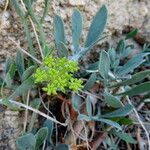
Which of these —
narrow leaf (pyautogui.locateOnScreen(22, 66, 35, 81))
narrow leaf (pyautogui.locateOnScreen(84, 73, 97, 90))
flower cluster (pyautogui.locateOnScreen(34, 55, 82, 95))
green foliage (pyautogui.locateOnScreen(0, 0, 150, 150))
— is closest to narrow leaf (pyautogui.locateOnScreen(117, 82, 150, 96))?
green foliage (pyautogui.locateOnScreen(0, 0, 150, 150))

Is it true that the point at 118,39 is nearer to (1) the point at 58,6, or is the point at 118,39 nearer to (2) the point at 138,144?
(1) the point at 58,6

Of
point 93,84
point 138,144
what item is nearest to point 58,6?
point 93,84

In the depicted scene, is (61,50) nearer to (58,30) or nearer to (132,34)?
(58,30)

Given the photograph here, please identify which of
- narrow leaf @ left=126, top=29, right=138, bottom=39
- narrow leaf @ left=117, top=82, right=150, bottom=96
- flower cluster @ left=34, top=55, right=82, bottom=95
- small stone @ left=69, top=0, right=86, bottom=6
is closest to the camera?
flower cluster @ left=34, top=55, right=82, bottom=95

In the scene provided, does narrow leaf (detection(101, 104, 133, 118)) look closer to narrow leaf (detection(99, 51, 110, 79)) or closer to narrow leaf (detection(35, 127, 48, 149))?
narrow leaf (detection(99, 51, 110, 79))

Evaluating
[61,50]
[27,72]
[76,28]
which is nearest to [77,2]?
[76,28]

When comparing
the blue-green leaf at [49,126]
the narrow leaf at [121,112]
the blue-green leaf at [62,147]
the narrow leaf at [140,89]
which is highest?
the narrow leaf at [140,89]

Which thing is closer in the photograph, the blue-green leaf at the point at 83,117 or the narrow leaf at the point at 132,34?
the blue-green leaf at the point at 83,117

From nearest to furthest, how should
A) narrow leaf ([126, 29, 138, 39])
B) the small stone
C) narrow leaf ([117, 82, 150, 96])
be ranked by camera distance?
narrow leaf ([117, 82, 150, 96]), the small stone, narrow leaf ([126, 29, 138, 39])

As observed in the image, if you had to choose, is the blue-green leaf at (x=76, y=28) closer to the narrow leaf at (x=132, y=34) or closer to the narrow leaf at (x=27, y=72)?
the narrow leaf at (x=27, y=72)

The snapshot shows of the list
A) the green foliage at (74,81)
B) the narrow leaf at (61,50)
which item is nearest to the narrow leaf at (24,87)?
the green foliage at (74,81)

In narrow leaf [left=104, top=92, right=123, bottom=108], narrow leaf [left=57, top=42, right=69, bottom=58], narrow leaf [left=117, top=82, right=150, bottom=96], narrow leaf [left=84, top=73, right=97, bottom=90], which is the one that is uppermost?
narrow leaf [left=57, top=42, right=69, bottom=58]
